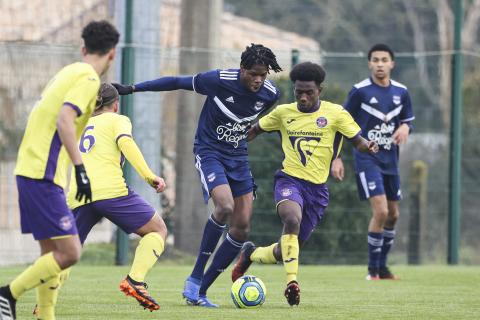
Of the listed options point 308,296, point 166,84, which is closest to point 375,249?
point 308,296

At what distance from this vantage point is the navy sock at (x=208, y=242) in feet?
31.7

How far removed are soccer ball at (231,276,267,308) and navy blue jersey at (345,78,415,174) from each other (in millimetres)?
3644

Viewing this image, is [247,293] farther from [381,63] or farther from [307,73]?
[381,63]

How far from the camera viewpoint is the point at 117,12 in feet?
51.1

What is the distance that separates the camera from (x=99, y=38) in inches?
289

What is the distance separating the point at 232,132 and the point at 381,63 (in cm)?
358

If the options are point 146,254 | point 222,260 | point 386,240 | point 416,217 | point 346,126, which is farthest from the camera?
point 416,217

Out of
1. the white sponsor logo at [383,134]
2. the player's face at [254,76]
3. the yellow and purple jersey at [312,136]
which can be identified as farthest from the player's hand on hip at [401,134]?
the player's face at [254,76]

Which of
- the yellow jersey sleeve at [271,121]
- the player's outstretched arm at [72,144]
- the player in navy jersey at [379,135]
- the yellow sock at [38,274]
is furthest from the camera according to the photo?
the player in navy jersey at [379,135]

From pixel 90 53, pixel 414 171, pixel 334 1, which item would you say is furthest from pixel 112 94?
pixel 334 1

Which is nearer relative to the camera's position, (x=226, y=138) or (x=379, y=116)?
(x=226, y=138)

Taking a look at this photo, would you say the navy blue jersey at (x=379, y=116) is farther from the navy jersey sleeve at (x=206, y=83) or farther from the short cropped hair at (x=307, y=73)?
the navy jersey sleeve at (x=206, y=83)

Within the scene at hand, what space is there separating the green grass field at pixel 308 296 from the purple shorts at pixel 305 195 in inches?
25.7

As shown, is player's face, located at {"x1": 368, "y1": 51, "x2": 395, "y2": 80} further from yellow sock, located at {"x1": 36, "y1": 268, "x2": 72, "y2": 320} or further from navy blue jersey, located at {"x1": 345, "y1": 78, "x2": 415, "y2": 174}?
yellow sock, located at {"x1": 36, "y1": 268, "x2": 72, "y2": 320}
